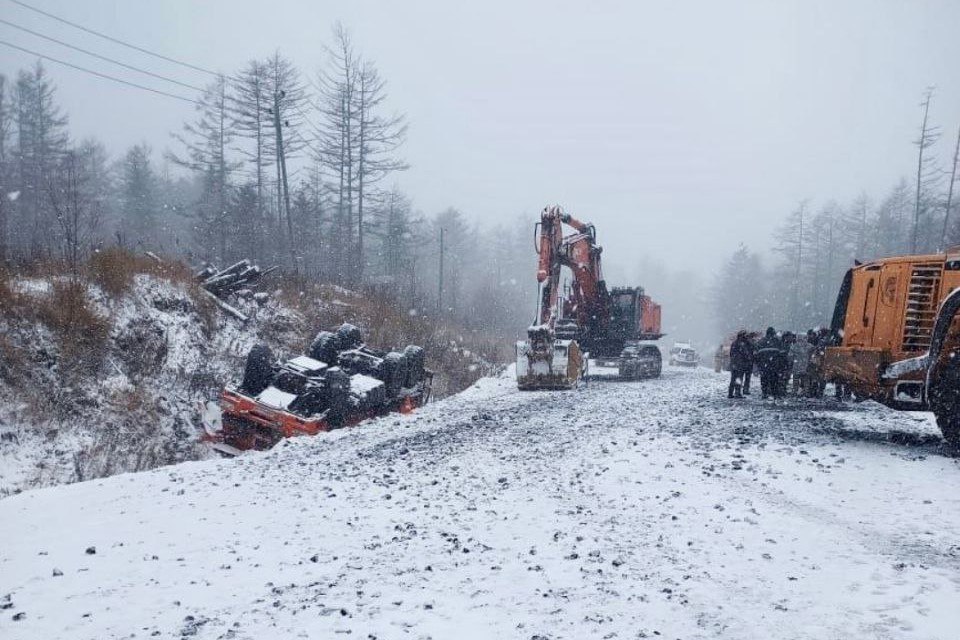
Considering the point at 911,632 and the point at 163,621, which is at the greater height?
the point at 911,632

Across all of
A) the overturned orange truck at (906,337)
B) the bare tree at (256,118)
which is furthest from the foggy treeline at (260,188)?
the overturned orange truck at (906,337)

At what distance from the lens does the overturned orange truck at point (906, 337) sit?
323 inches

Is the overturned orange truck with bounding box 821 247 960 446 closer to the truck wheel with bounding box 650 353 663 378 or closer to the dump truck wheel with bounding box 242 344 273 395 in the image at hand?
the dump truck wheel with bounding box 242 344 273 395

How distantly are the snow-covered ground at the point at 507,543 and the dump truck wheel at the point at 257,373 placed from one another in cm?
286

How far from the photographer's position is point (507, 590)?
4164 millimetres

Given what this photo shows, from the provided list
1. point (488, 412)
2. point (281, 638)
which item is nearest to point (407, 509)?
point (281, 638)

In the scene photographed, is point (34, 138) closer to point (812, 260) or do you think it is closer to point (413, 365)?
point (413, 365)

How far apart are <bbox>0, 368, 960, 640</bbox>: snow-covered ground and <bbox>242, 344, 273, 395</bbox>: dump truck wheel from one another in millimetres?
2860

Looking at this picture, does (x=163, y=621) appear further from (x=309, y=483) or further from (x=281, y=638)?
(x=309, y=483)

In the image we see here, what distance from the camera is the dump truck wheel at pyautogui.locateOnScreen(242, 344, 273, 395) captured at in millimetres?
11438

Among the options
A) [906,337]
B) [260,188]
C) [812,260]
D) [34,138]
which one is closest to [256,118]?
[260,188]

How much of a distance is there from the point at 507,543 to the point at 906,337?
7869 millimetres

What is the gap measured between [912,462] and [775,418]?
364 centimetres

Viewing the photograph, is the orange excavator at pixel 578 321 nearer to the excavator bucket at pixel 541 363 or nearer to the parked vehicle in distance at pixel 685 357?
the excavator bucket at pixel 541 363
